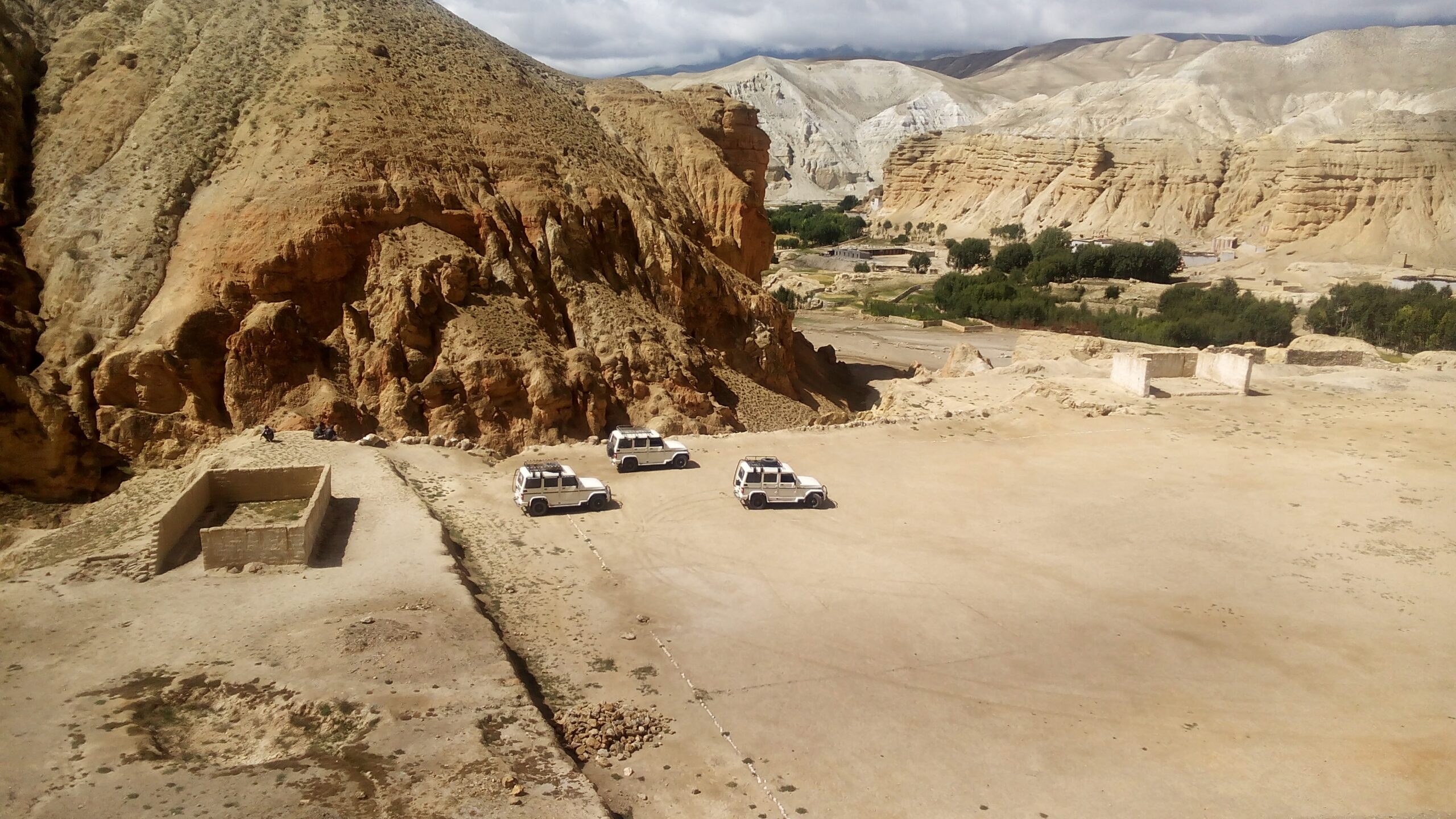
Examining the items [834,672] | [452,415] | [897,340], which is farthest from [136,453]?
[897,340]

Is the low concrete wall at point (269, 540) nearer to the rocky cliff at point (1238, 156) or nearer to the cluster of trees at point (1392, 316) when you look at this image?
the cluster of trees at point (1392, 316)

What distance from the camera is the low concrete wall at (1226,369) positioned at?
33719 millimetres

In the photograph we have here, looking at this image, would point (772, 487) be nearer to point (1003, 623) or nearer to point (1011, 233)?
point (1003, 623)

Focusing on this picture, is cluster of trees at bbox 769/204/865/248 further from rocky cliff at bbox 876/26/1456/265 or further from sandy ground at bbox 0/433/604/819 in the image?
sandy ground at bbox 0/433/604/819

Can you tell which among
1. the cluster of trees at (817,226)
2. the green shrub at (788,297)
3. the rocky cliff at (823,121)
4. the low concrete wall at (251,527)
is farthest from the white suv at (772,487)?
the rocky cliff at (823,121)

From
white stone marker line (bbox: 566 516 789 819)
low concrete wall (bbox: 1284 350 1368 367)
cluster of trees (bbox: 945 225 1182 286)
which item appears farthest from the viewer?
cluster of trees (bbox: 945 225 1182 286)

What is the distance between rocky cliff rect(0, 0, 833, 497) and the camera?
2392 cm

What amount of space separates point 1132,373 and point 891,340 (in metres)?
27.2

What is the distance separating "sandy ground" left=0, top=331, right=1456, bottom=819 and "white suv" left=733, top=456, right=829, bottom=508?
352mm

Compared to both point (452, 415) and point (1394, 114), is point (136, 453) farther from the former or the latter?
point (1394, 114)

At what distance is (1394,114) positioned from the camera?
88438 mm

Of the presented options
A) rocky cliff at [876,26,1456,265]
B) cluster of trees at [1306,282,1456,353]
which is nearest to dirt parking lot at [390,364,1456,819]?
cluster of trees at [1306,282,1456,353]

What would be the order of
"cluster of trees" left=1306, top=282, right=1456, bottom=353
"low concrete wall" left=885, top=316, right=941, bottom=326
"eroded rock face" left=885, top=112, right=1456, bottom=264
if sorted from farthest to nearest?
"eroded rock face" left=885, top=112, right=1456, bottom=264 → "low concrete wall" left=885, top=316, right=941, bottom=326 → "cluster of trees" left=1306, top=282, right=1456, bottom=353

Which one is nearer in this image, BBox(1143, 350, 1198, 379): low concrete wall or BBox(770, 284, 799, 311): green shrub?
BBox(1143, 350, 1198, 379): low concrete wall
